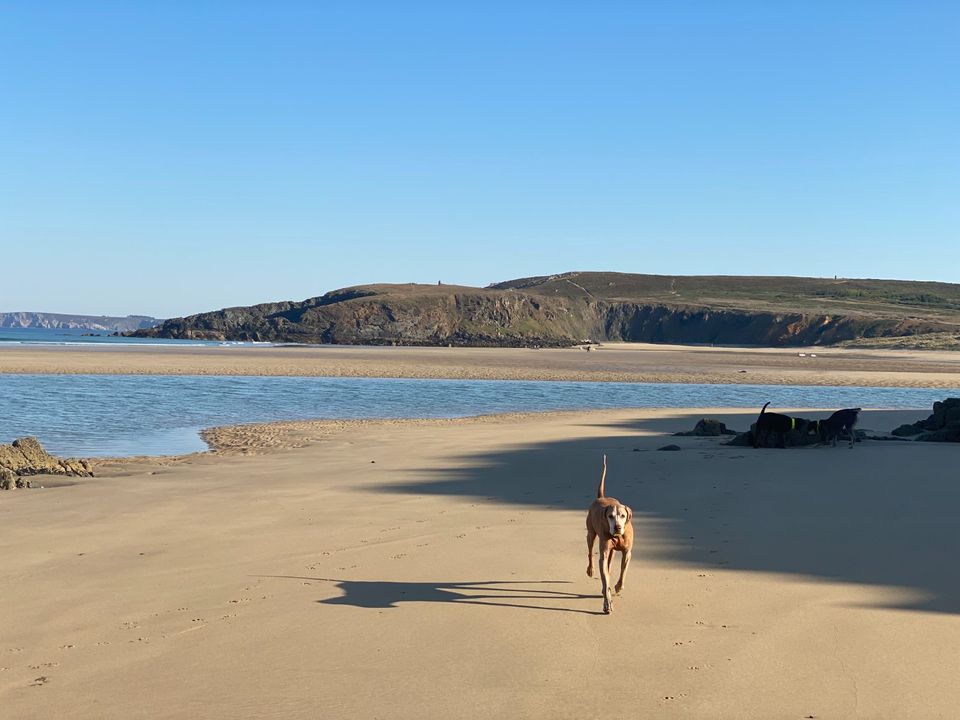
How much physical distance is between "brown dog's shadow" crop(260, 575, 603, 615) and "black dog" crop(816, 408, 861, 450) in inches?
376

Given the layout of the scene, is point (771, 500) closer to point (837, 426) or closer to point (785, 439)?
point (785, 439)

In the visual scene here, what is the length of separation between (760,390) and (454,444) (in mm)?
21865

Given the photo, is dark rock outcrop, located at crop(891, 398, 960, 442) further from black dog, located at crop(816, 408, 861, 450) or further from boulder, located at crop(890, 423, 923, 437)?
black dog, located at crop(816, 408, 861, 450)

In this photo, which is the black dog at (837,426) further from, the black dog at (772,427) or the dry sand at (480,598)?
the dry sand at (480,598)

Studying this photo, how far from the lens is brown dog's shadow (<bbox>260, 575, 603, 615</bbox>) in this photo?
662 cm

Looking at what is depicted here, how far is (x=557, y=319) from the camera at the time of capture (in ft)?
426

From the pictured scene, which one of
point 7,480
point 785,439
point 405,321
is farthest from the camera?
point 405,321

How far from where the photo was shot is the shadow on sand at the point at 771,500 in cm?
733

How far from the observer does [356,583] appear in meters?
7.22

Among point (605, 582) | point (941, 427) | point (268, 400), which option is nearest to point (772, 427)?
point (941, 427)

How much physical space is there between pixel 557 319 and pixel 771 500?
394 ft

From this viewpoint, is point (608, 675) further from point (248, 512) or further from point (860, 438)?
point (860, 438)

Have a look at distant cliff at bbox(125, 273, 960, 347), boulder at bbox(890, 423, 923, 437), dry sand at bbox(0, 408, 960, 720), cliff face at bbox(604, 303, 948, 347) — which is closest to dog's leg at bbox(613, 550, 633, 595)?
dry sand at bbox(0, 408, 960, 720)

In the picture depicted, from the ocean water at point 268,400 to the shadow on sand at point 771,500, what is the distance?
7.12 meters
